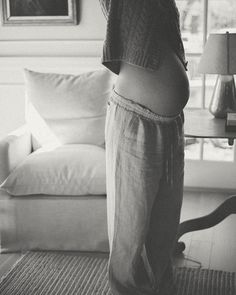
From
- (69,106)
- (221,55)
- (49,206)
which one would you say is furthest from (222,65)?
(49,206)

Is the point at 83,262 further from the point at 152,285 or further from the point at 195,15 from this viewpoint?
the point at 195,15

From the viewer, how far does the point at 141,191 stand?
1849mm

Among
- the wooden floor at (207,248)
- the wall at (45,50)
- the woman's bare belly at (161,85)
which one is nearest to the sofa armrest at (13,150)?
the wooden floor at (207,248)

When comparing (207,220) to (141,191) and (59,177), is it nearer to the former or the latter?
(59,177)

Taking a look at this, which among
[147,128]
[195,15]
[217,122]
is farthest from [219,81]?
[147,128]

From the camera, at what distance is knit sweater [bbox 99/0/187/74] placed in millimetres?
1697

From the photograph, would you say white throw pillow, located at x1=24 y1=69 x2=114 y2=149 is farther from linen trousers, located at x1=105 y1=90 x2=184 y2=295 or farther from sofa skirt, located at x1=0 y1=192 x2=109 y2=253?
linen trousers, located at x1=105 y1=90 x2=184 y2=295

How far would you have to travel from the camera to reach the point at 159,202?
6.33 ft

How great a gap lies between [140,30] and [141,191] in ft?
1.91

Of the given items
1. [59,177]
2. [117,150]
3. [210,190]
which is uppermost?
[117,150]

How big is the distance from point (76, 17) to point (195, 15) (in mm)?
832

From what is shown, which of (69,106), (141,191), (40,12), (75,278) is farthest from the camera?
(40,12)

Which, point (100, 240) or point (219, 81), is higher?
point (219, 81)

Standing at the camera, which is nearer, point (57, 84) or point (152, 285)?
point (152, 285)
